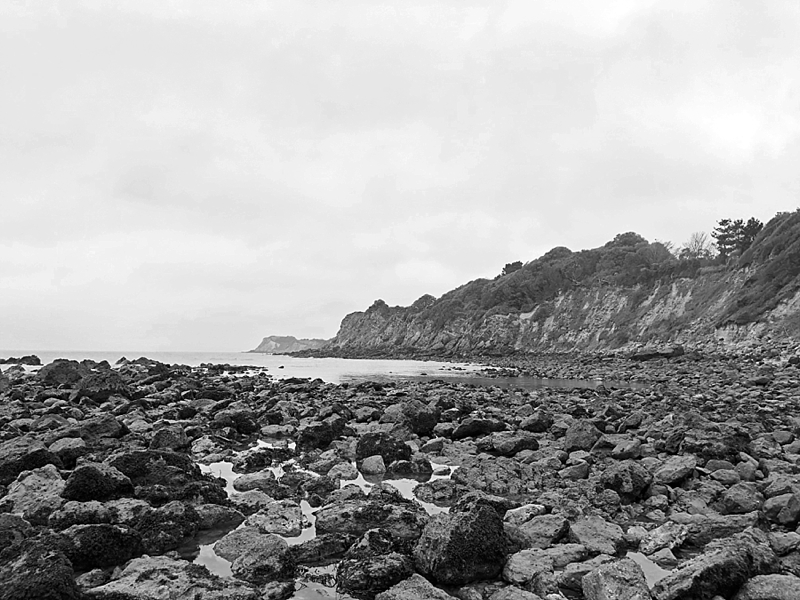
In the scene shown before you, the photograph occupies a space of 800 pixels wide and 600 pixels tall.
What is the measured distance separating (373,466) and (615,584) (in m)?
5.24

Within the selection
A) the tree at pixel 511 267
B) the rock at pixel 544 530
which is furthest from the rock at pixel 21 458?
the tree at pixel 511 267

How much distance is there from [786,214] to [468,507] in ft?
219

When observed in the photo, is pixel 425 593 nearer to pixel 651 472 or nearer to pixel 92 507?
pixel 92 507

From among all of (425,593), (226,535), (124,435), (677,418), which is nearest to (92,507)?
(226,535)

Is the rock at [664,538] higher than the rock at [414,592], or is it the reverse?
the rock at [664,538]

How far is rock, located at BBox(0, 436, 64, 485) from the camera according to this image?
7.10 metres

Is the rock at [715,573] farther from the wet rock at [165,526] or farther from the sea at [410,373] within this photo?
the sea at [410,373]

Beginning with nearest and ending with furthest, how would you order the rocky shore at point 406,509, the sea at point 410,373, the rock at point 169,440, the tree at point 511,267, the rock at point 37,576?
1. the rock at point 37,576
2. the rocky shore at point 406,509
3. the rock at point 169,440
4. the sea at point 410,373
5. the tree at point 511,267

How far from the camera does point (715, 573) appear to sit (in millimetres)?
4180

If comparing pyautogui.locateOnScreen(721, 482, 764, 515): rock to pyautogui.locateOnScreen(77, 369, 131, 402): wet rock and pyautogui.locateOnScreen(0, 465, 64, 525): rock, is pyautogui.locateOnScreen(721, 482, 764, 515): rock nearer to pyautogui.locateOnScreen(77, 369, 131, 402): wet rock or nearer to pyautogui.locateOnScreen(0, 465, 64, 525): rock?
pyautogui.locateOnScreen(0, 465, 64, 525): rock

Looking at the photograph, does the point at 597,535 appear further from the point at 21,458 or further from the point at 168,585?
the point at 21,458

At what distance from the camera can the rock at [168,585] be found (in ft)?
13.6

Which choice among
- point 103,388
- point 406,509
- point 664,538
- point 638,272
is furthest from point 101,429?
point 638,272

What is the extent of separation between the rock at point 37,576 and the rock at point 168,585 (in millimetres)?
234
